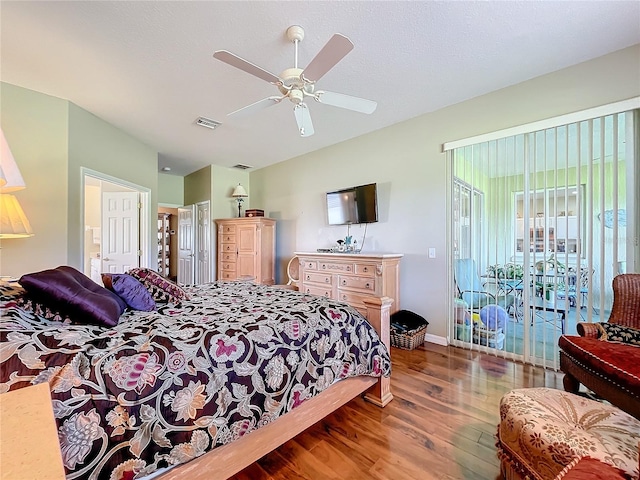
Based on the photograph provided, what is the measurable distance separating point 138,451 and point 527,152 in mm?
3627

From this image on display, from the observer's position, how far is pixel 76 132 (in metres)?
3.08

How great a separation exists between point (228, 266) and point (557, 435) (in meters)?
5.10

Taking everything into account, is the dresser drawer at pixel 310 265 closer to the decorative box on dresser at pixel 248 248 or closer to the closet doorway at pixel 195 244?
the decorative box on dresser at pixel 248 248

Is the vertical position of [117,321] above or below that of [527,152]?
below

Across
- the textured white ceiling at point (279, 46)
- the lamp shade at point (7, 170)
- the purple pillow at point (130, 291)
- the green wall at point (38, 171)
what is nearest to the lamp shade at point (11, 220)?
the lamp shade at point (7, 170)

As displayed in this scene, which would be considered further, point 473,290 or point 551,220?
point 473,290

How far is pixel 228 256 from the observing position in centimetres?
539

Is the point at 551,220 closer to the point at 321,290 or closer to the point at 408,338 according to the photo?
the point at 408,338

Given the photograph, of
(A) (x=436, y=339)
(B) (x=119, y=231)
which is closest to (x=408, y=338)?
(A) (x=436, y=339)

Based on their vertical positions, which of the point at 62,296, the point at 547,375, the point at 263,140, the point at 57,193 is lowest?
the point at 547,375

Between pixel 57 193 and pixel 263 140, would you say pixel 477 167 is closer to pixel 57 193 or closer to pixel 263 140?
pixel 263 140

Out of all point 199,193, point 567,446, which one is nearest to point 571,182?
point 567,446

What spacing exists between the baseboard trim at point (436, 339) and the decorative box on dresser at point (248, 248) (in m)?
2.89

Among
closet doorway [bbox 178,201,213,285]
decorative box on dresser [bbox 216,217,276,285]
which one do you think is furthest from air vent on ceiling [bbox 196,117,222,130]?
closet doorway [bbox 178,201,213,285]
